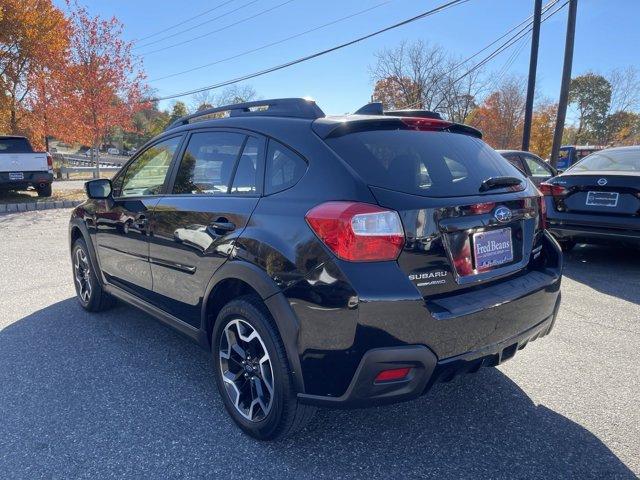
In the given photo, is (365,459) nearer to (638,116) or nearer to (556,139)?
(556,139)

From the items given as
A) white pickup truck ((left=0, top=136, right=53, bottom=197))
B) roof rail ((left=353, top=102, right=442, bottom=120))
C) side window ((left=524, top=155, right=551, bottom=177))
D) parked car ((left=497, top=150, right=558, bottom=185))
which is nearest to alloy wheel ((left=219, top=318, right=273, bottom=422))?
roof rail ((left=353, top=102, right=442, bottom=120))

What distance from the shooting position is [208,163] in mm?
2969

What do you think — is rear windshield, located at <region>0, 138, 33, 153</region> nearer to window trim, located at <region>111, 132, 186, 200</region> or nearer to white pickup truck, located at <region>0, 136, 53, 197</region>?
white pickup truck, located at <region>0, 136, 53, 197</region>

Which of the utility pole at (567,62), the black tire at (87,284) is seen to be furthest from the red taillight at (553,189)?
the utility pole at (567,62)

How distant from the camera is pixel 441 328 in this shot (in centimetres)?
206

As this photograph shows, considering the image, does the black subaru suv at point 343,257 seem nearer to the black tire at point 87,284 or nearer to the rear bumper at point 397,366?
the rear bumper at point 397,366

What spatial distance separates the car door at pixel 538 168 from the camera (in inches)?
337

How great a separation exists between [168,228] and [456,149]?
188 centimetres

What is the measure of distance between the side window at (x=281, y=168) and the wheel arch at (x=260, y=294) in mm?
435

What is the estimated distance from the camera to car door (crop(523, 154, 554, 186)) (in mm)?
8555

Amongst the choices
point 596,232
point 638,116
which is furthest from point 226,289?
point 638,116

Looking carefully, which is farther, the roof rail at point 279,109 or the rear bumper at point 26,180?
the rear bumper at point 26,180

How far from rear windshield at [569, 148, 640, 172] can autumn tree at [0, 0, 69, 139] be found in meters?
16.5

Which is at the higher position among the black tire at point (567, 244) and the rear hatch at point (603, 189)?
the rear hatch at point (603, 189)
